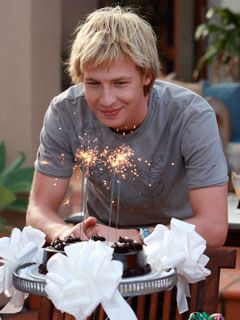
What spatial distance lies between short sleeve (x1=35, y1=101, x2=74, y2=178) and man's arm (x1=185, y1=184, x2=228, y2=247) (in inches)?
15.7

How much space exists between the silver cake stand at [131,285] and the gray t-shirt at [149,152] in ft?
2.50

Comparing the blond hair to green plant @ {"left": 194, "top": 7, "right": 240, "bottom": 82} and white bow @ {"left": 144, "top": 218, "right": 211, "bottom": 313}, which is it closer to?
white bow @ {"left": 144, "top": 218, "right": 211, "bottom": 313}

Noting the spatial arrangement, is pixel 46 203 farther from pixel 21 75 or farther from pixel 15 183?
pixel 21 75

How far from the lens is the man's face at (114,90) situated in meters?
2.51

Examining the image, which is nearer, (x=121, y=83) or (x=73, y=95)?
(x=121, y=83)

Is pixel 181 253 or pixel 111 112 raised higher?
pixel 111 112

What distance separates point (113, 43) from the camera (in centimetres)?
252

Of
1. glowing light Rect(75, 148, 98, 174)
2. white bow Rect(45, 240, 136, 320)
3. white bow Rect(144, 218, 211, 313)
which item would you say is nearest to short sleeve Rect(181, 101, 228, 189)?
glowing light Rect(75, 148, 98, 174)

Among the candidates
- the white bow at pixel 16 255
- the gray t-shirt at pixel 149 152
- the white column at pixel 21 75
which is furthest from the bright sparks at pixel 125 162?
the white column at pixel 21 75

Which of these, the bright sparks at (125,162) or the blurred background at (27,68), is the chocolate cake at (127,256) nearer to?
the bright sparks at (125,162)

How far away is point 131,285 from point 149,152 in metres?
0.93

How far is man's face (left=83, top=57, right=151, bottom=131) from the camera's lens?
8.23ft

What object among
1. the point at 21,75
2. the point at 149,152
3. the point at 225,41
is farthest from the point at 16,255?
the point at 225,41

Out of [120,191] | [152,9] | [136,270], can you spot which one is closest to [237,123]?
[152,9]
